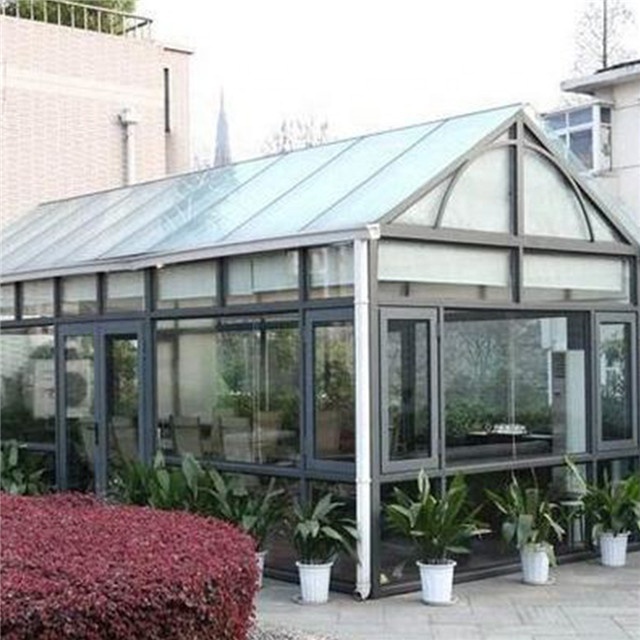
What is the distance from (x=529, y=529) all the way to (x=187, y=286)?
3565mm

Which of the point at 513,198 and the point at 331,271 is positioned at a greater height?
the point at 513,198

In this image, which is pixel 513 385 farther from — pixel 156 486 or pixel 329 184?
pixel 156 486

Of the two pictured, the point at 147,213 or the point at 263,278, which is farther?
the point at 147,213

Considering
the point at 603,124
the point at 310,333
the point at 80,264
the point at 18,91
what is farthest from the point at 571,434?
the point at 18,91

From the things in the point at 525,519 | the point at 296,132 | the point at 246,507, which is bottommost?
the point at 525,519

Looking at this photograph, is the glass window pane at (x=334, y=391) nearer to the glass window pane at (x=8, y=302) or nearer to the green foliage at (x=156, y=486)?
the green foliage at (x=156, y=486)

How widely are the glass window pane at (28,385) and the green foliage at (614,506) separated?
5.44 meters

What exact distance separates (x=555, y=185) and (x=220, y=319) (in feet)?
10.0

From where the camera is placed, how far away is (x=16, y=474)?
11414mm

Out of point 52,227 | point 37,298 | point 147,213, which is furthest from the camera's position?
point 52,227

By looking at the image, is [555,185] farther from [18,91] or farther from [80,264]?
[18,91]

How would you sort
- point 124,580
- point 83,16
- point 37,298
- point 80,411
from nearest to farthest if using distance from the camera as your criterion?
point 124,580 < point 80,411 < point 37,298 < point 83,16

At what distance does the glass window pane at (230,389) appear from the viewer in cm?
916

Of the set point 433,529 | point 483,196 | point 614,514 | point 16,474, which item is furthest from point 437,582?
point 16,474
